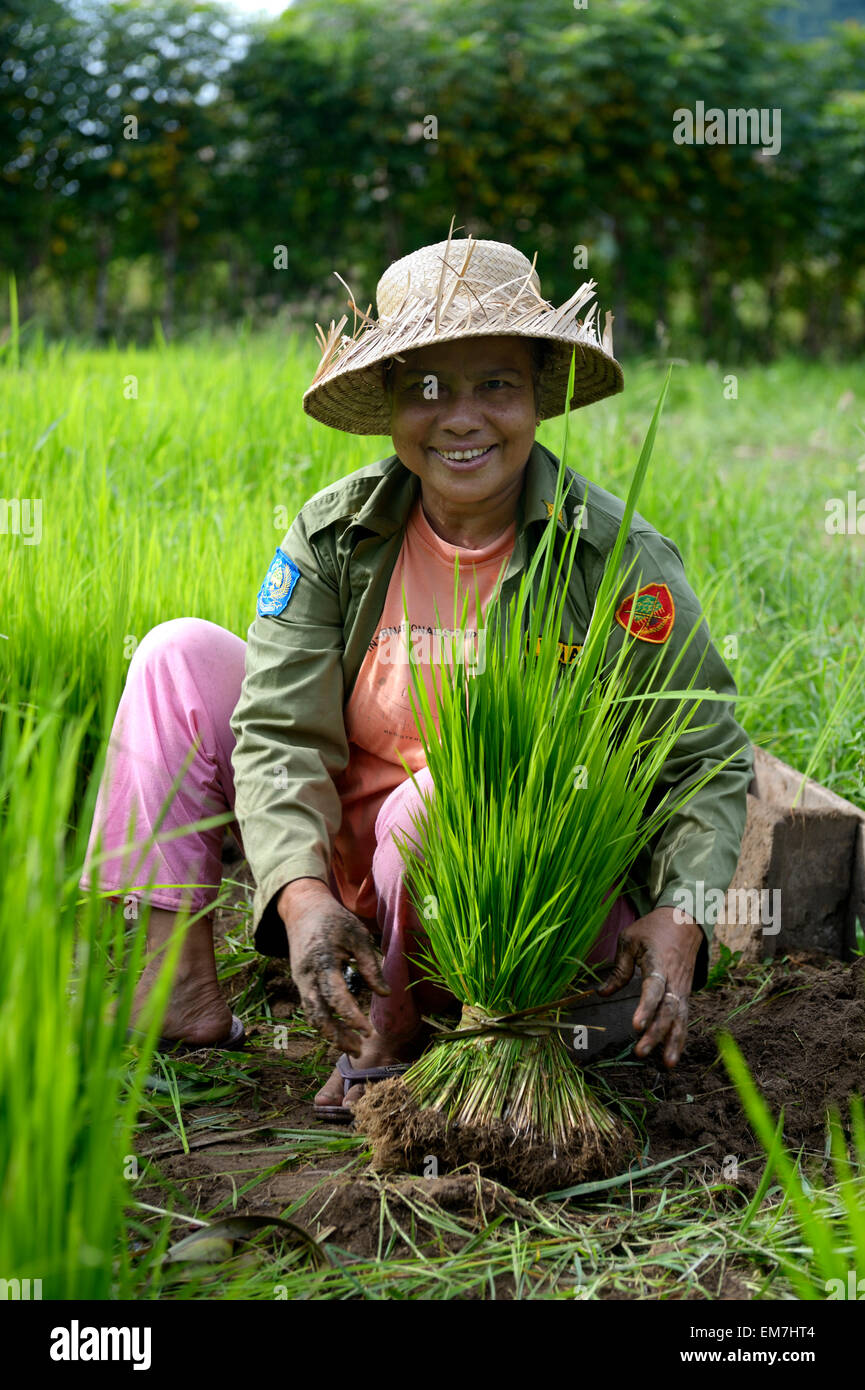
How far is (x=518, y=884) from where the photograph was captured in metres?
1.81

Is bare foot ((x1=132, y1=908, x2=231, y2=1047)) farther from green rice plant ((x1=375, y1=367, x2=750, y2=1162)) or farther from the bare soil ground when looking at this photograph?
green rice plant ((x1=375, y1=367, x2=750, y2=1162))

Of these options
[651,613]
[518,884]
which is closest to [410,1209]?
[518,884]

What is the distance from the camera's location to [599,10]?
1050 cm

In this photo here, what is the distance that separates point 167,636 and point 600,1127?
1173mm

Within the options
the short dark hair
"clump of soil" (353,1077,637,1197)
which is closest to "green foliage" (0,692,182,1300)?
"clump of soil" (353,1077,637,1197)

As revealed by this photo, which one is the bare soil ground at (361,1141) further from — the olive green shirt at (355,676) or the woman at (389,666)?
the olive green shirt at (355,676)

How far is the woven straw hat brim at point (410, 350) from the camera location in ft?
6.77

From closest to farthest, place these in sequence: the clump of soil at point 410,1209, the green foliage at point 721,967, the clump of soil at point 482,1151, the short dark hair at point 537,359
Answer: the clump of soil at point 410,1209 < the clump of soil at point 482,1151 < the short dark hair at point 537,359 < the green foliage at point 721,967

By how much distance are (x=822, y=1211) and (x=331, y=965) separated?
76cm

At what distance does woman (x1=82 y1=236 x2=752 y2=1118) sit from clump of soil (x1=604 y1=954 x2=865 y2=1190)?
0.80ft

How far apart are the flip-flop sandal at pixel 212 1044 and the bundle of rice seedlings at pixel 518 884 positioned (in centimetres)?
51

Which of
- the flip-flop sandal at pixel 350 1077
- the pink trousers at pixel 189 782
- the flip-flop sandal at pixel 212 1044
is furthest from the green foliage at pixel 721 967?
the flip-flop sandal at pixel 212 1044

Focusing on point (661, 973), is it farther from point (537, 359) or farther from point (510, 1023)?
point (537, 359)

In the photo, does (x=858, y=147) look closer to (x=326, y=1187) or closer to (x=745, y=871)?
(x=745, y=871)
